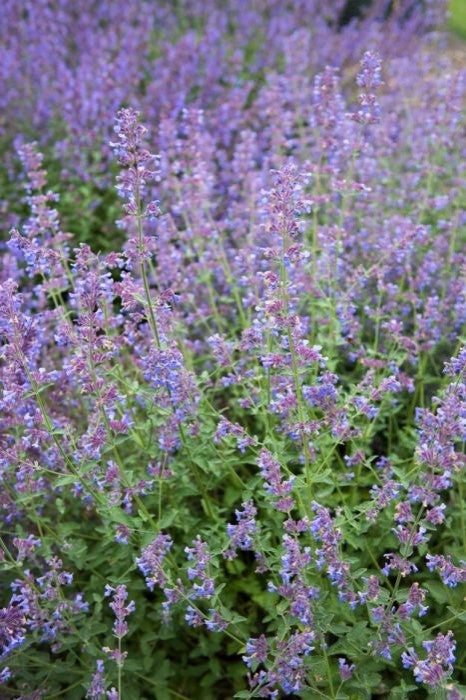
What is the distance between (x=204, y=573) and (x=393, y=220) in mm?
2563

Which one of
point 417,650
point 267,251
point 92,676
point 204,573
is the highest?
point 267,251

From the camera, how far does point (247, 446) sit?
11.2ft

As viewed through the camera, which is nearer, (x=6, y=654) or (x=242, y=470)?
(x=6, y=654)

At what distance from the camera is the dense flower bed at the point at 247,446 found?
2641 millimetres

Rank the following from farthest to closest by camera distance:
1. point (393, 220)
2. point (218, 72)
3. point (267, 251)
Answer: point (218, 72), point (393, 220), point (267, 251)

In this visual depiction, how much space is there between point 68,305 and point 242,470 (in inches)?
69.5

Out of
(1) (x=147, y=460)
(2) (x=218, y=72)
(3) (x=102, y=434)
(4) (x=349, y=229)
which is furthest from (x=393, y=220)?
(2) (x=218, y=72)

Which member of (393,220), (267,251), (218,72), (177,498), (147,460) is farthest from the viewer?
(218,72)

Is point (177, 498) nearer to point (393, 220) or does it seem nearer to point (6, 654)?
point (6, 654)

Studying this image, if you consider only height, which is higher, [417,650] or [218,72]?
[218,72]

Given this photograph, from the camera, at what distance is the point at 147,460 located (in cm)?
361

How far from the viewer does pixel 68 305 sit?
4984mm

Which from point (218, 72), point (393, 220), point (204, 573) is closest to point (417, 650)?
point (204, 573)

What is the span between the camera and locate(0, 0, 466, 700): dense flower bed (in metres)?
2.64
